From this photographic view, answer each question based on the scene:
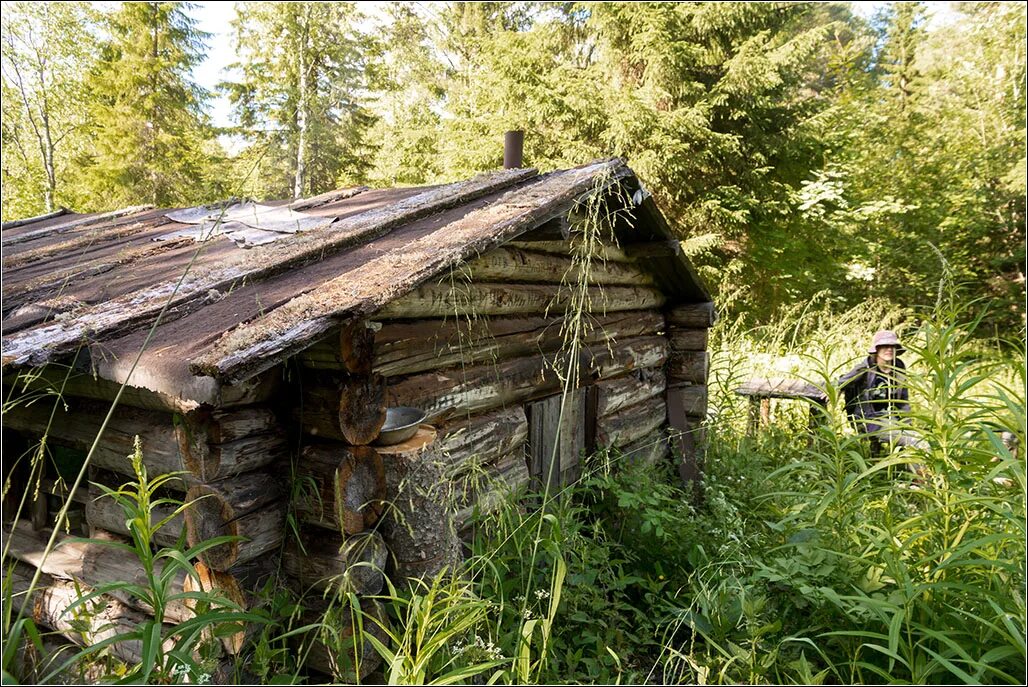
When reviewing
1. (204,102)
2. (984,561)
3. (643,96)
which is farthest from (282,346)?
(204,102)

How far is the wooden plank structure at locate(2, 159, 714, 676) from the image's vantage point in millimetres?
2352

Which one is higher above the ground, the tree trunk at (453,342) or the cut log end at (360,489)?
the tree trunk at (453,342)

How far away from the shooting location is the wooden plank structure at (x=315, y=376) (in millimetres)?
2352

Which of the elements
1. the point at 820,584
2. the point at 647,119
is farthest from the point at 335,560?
the point at 647,119

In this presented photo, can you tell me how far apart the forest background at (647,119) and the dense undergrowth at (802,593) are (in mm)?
8886

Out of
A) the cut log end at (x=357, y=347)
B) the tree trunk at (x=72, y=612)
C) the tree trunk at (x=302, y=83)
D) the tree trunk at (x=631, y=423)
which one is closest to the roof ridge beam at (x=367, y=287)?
the cut log end at (x=357, y=347)

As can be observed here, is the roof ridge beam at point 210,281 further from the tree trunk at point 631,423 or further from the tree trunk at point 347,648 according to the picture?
the tree trunk at point 631,423

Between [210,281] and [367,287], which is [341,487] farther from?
[210,281]

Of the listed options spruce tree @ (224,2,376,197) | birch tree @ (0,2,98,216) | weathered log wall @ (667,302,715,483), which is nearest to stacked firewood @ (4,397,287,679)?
weathered log wall @ (667,302,715,483)

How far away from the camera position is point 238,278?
2.96 meters

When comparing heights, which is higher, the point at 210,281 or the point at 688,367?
the point at 210,281

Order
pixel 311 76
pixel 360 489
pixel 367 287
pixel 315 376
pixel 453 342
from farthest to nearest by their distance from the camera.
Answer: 1. pixel 311 76
2. pixel 453 342
3. pixel 315 376
4. pixel 360 489
5. pixel 367 287

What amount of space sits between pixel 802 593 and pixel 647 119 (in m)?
12.5

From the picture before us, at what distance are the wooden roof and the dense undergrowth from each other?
0.95 meters
